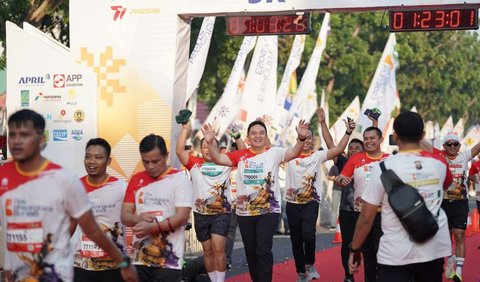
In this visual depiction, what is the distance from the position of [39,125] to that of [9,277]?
939 mm

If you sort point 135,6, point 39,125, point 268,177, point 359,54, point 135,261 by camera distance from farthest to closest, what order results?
point 359,54
point 135,6
point 268,177
point 135,261
point 39,125

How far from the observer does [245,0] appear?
517 inches

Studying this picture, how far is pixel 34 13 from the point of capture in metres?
18.3

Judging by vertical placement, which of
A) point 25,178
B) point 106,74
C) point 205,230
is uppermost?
point 106,74

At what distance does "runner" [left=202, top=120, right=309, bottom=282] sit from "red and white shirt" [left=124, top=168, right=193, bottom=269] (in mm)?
3474

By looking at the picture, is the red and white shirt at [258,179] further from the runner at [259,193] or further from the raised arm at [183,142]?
the raised arm at [183,142]

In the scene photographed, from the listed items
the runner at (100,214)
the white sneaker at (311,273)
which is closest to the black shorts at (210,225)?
the white sneaker at (311,273)

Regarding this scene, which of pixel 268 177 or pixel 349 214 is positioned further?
pixel 349 214

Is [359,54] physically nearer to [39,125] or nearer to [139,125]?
[139,125]

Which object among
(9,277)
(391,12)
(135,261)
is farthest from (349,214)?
(9,277)

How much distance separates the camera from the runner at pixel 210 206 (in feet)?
41.4

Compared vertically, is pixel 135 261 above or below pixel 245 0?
below

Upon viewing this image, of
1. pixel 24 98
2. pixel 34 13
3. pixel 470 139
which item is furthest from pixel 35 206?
pixel 470 139

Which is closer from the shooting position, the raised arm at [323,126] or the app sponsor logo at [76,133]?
the raised arm at [323,126]
